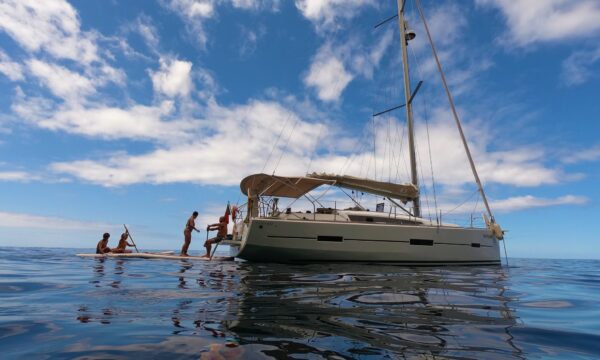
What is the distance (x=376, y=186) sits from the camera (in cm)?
1523

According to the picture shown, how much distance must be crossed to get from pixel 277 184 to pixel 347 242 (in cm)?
410

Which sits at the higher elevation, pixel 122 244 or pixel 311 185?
pixel 311 185

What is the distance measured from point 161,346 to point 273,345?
932mm

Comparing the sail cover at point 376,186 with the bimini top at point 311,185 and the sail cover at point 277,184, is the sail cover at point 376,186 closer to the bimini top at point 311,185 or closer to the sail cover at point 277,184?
the bimini top at point 311,185

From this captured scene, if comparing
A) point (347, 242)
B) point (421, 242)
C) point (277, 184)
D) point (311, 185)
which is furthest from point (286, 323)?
point (277, 184)

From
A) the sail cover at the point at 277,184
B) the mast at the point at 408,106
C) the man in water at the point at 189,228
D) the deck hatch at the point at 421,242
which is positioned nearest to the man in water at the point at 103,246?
the man in water at the point at 189,228

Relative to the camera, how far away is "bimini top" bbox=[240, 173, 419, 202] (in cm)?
1442

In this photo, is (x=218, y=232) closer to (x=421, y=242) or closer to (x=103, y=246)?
(x=103, y=246)

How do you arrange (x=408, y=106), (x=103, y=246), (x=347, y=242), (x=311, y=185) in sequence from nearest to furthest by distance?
(x=347, y=242)
(x=311, y=185)
(x=103, y=246)
(x=408, y=106)

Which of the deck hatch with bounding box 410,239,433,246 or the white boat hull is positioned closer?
the white boat hull

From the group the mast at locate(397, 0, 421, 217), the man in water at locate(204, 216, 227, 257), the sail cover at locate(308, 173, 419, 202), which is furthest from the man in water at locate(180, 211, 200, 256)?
the mast at locate(397, 0, 421, 217)

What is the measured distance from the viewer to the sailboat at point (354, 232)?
40.8ft

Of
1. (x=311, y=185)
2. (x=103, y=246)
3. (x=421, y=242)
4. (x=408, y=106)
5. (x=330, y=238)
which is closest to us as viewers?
(x=330, y=238)

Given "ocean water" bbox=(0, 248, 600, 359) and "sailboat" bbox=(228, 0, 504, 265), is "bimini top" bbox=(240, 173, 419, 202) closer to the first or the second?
"sailboat" bbox=(228, 0, 504, 265)
